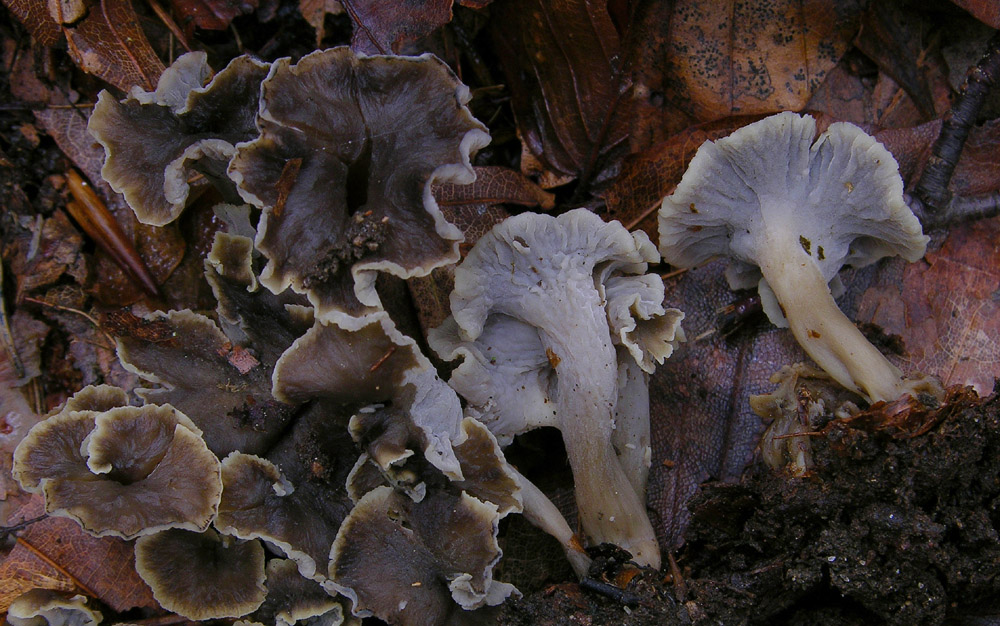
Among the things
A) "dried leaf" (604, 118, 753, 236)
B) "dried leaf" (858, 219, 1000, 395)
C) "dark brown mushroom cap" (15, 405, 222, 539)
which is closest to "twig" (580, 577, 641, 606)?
"dark brown mushroom cap" (15, 405, 222, 539)

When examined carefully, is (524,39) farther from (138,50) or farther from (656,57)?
(138,50)

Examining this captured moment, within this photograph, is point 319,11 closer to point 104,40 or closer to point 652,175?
point 104,40

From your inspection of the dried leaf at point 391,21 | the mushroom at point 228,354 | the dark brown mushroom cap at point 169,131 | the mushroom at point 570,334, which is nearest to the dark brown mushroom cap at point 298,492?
the mushroom at point 228,354

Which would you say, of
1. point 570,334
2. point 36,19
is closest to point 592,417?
point 570,334

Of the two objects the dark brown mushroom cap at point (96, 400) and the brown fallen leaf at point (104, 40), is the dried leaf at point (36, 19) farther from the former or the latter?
the dark brown mushroom cap at point (96, 400)

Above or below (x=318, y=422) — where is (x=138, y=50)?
above

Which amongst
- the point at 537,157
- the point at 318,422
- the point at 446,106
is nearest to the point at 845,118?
the point at 537,157

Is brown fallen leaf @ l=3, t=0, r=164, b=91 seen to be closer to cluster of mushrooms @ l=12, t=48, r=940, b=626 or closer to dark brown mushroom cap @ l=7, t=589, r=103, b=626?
cluster of mushrooms @ l=12, t=48, r=940, b=626
